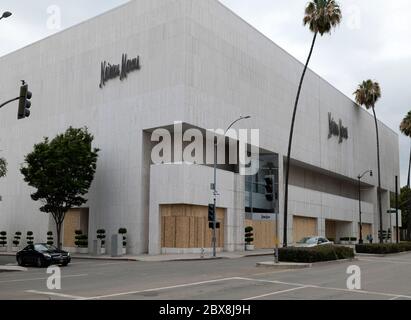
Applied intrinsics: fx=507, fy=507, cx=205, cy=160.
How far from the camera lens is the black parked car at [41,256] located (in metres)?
28.9

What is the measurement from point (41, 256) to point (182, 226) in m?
13.7

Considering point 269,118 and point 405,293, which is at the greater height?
point 269,118

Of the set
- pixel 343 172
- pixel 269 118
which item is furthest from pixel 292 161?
pixel 343 172

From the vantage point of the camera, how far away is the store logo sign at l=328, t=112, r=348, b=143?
221 feet

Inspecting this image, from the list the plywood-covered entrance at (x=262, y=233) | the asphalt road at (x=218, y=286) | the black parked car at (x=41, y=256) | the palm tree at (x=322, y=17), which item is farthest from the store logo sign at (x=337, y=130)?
the asphalt road at (x=218, y=286)

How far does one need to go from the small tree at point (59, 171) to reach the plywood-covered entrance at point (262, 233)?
56.1 ft

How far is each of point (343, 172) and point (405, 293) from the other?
57.2 meters

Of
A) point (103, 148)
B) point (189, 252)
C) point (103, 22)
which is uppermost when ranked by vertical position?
point (103, 22)

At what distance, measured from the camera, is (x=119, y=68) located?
45.9m

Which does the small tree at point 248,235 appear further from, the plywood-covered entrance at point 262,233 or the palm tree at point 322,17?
the palm tree at point 322,17

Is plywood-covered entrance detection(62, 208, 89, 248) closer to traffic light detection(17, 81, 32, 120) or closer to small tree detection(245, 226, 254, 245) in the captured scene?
small tree detection(245, 226, 254, 245)

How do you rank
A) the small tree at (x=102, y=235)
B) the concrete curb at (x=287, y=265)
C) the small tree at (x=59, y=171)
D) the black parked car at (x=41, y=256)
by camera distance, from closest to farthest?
the concrete curb at (x=287, y=265), the black parked car at (x=41, y=256), the small tree at (x=59, y=171), the small tree at (x=102, y=235)

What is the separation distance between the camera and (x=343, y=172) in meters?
71.1
